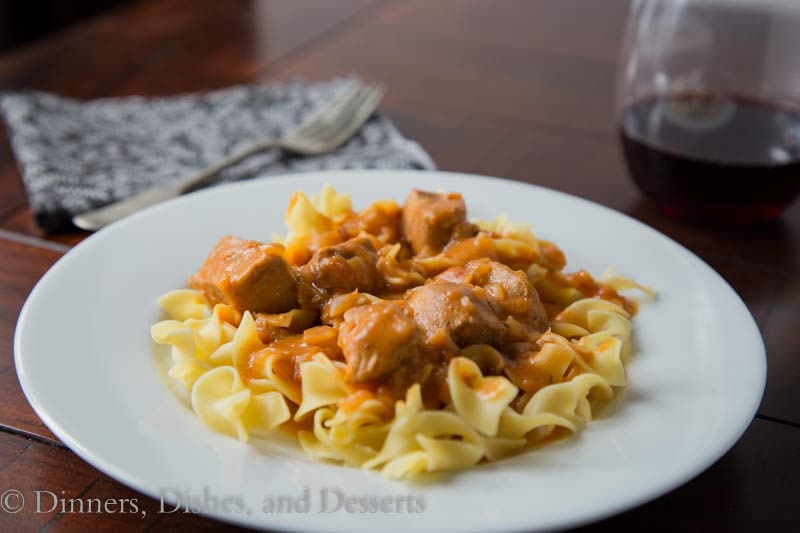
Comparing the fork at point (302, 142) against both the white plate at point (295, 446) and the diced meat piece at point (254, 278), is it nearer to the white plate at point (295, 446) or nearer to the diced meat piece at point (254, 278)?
the white plate at point (295, 446)

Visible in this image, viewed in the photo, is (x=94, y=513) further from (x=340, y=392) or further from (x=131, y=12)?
(x=131, y=12)

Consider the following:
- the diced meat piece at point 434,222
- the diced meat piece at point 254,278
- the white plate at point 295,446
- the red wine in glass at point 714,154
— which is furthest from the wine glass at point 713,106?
the diced meat piece at point 254,278

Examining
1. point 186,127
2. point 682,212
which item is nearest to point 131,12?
point 186,127

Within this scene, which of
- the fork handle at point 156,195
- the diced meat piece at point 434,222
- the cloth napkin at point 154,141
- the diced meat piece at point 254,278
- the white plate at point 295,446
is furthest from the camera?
the cloth napkin at point 154,141

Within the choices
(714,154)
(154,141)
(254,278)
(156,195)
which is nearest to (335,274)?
(254,278)

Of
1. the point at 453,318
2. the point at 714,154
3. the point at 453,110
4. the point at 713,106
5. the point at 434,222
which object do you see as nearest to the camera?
the point at 453,318

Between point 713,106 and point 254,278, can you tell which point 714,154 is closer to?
point 713,106
